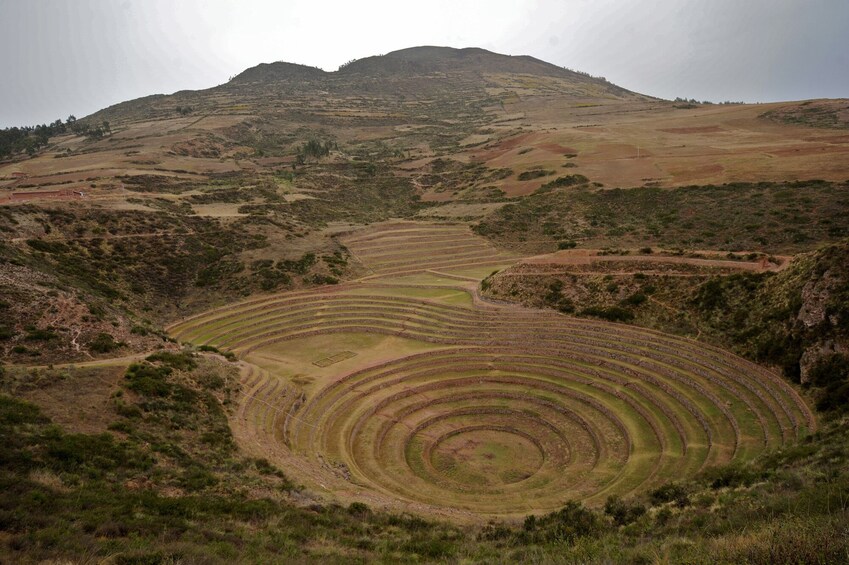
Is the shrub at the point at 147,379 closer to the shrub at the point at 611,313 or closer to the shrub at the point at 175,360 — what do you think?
the shrub at the point at 175,360

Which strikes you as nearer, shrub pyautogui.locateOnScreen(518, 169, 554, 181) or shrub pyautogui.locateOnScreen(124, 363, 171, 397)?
shrub pyautogui.locateOnScreen(124, 363, 171, 397)

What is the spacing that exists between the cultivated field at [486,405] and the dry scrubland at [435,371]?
0.16m

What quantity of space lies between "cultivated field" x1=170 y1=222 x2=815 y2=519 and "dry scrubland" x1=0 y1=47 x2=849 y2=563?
0.16 metres

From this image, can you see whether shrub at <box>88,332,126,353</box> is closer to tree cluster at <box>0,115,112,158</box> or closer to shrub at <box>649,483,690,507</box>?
shrub at <box>649,483,690,507</box>

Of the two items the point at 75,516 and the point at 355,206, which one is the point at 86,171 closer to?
the point at 355,206

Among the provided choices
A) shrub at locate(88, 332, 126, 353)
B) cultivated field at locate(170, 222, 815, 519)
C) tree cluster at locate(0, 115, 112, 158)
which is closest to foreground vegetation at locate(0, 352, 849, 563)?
cultivated field at locate(170, 222, 815, 519)

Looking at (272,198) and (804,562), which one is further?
(272,198)

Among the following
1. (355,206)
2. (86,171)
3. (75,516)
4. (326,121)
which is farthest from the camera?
(326,121)

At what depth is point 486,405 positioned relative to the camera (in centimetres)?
2625

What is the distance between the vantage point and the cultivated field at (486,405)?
19.8 m

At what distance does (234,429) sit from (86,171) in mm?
65352

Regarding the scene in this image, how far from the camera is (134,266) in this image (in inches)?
1700

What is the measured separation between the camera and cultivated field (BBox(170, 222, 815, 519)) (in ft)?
65.1

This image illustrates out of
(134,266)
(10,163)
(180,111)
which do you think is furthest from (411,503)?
(180,111)
